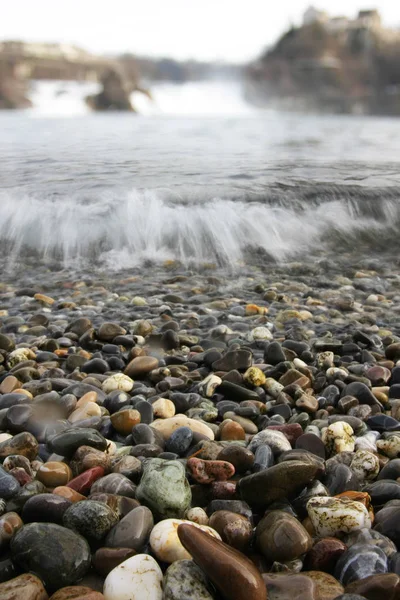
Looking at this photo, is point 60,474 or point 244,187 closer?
point 60,474

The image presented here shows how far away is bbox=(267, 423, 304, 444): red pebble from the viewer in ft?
6.18

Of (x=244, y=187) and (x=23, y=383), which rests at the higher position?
(x=244, y=187)

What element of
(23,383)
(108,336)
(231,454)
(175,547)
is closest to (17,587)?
(175,547)

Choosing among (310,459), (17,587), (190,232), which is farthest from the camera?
(190,232)

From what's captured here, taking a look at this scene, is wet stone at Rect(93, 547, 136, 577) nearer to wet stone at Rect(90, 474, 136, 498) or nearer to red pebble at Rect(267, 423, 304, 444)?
wet stone at Rect(90, 474, 136, 498)

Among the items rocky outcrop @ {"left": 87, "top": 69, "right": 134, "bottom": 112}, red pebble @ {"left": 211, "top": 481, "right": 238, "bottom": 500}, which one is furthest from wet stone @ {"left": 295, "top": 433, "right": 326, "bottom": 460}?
rocky outcrop @ {"left": 87, "top": 69, "right": 134, "bottom": 112}

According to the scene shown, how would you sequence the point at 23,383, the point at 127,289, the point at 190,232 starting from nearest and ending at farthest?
the point at 23,383 → the point at 127,289 → the point at 190,232

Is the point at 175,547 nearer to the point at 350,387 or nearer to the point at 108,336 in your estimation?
the point at 350,387

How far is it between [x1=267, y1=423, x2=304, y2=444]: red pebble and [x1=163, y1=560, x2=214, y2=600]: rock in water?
0.71 meters

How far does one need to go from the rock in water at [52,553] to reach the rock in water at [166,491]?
21 cm

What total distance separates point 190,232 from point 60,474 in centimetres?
364

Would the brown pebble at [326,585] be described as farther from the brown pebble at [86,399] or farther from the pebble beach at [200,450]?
the brown pebble at [86,399]

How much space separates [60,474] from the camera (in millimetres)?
1659

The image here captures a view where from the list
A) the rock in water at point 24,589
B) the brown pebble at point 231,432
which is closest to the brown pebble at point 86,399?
the brown pebble at point 231,432
